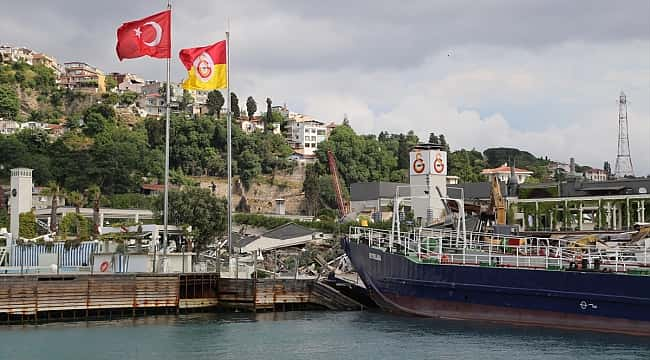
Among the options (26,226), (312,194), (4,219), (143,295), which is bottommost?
(143,295)

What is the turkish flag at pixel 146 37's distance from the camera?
3756 centimetres

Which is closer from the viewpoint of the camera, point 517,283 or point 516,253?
point 517,283

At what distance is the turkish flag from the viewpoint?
37.6 m

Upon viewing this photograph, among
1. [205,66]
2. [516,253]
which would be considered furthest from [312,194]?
[516,253]

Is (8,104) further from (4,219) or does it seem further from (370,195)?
(370,195)

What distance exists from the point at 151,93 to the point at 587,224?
11820cm

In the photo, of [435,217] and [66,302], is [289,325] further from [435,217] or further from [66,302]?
[435,217]

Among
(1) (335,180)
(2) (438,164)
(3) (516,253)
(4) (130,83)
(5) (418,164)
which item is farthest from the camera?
(4) (130,83)

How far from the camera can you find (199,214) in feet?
184

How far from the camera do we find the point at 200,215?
56.1 meters

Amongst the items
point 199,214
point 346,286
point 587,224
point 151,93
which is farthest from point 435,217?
point 151,93

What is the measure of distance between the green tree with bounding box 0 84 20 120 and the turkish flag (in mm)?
99838

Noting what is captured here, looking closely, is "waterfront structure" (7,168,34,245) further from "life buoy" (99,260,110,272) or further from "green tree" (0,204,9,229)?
"life buoy" (99,260,110,272)

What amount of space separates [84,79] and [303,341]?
438ft
